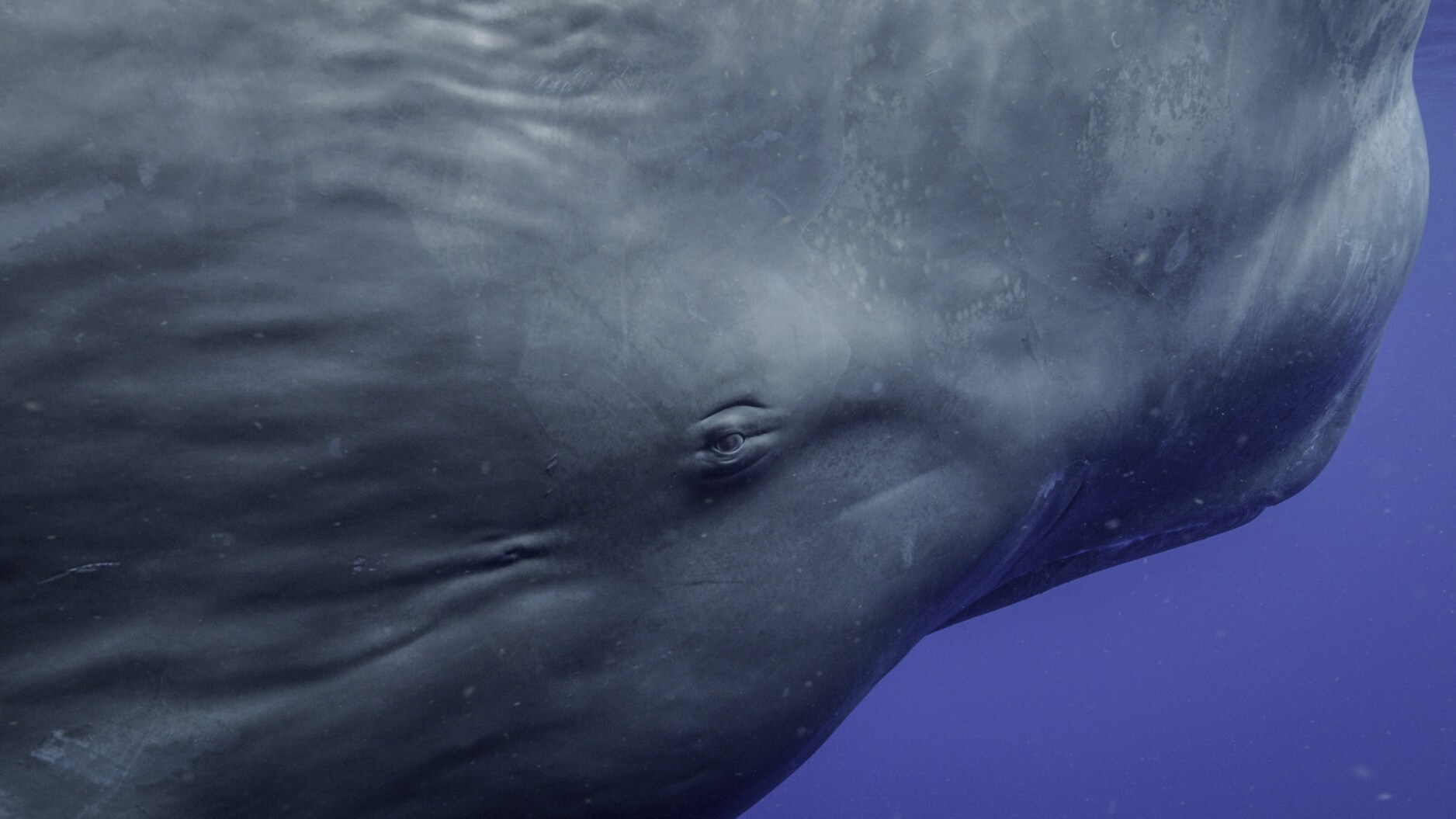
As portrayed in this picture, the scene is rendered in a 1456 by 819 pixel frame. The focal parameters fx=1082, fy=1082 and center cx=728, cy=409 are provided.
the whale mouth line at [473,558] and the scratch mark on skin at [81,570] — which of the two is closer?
the scratch mark on skin at [81,570]

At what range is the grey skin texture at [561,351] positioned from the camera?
1817mm

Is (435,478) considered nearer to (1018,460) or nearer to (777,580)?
(777,580)

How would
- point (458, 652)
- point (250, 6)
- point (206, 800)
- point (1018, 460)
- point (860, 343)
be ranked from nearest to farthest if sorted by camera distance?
point (250, 6), point (206, 800), point (458, 652), point (860, 343), point (1018, 460)

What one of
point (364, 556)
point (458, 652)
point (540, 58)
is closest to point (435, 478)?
point (364, 556)

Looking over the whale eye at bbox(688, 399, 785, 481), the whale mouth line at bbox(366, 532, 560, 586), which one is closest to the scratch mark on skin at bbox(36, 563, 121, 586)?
the whale mouth line at bbox(366, 532, 560, 586)

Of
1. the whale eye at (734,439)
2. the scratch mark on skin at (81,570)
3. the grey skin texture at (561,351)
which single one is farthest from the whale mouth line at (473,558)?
the scratch mark on skin at (81,570)

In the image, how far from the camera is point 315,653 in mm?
2094

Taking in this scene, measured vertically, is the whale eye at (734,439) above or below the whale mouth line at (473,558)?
above

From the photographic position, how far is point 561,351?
2.14 metres

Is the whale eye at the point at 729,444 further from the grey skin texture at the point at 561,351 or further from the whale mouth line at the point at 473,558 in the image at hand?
the whale mouth line at the point at 473,558

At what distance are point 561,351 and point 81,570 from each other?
0.92m

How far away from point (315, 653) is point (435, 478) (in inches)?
16.2

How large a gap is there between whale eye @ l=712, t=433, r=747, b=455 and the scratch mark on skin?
1150mm

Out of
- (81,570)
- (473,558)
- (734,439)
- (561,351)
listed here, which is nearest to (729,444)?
(734,439)
